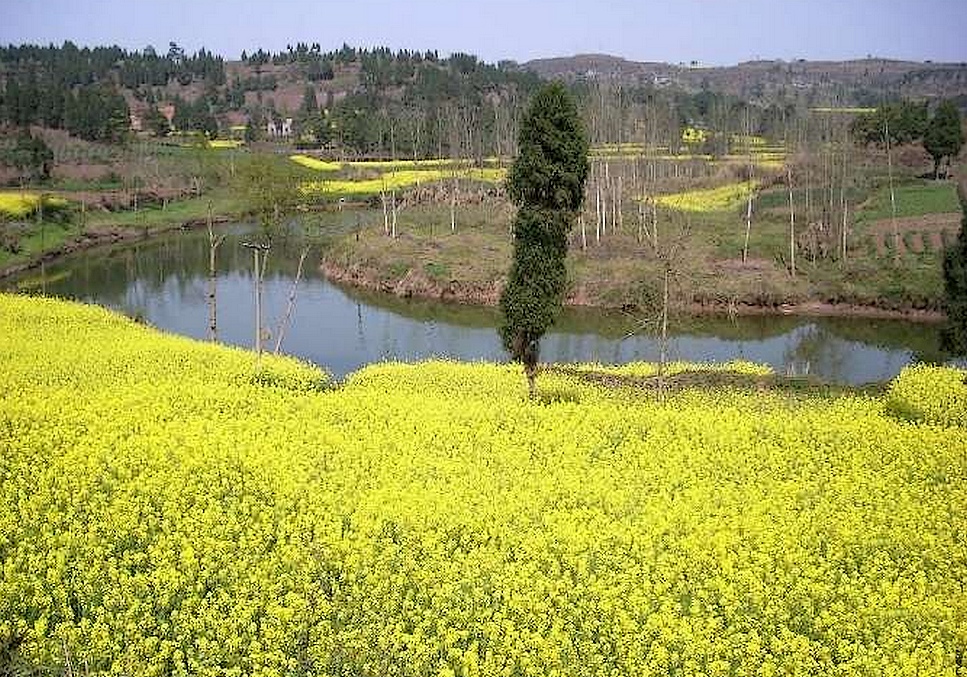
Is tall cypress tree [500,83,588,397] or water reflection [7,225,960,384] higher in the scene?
tall cypress tree [500,83,588,397]

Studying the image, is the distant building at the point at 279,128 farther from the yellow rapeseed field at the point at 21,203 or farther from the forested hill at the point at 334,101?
the yellow rapeseed field at the point at 21,203

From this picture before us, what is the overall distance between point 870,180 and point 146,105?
383 ft

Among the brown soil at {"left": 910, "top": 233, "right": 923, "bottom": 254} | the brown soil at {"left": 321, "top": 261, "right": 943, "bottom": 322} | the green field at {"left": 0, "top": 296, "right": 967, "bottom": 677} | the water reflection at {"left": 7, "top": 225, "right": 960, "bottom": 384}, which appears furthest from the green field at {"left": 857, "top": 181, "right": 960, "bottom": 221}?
the green field at {"left": 0, "top": 296, "right": 967, "bottom": 677}

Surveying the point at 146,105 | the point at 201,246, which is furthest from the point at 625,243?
the point at 146,105

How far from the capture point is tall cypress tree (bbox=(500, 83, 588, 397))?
24.0 metres

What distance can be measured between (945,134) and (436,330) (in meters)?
43.4

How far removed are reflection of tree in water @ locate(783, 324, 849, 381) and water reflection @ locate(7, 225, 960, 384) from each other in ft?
0.14

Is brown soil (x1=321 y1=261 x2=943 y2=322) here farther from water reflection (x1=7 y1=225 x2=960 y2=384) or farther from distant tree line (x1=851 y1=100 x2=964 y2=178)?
distant tree line (x1=851 y1=100 x2=964 y2=178)

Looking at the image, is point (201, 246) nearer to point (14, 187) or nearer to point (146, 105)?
point (14, 187)

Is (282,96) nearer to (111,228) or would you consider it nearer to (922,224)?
(111,228)

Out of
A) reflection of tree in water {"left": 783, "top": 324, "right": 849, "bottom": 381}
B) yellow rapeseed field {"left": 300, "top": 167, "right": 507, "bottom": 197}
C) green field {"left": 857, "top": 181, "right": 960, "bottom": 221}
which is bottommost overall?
reflection of tree in water {"left": 783, "top": 324, "right": 849, "bottom": 381}

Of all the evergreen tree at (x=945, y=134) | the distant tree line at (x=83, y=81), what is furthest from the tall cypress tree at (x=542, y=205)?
the distant tree line at (x=83, y=81)

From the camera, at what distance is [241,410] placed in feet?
58.9

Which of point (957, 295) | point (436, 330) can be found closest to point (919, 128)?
point (957, 295)
